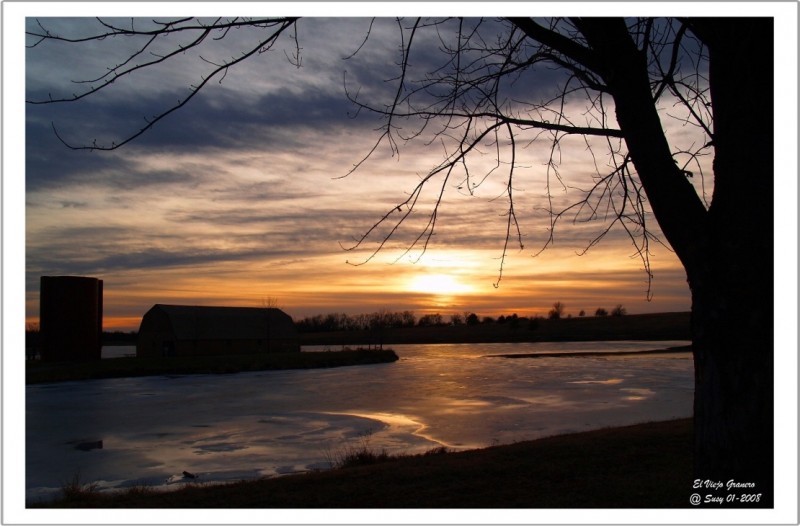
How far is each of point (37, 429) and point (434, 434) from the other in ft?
32.4

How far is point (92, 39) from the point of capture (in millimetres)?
5387

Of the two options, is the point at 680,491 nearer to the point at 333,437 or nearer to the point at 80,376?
the point at 333,437

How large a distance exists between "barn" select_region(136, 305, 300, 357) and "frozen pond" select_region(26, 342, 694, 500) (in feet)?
71.5

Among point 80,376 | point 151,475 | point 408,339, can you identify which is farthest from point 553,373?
point 408,339

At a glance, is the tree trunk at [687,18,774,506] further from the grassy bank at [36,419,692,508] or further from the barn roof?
the barn roof

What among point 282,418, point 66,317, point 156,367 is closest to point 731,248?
point 282,418

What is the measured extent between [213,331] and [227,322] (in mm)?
1984

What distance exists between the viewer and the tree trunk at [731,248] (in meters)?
4.32

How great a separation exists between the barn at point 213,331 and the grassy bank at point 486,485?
46458mm

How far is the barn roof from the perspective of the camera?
2101 inches

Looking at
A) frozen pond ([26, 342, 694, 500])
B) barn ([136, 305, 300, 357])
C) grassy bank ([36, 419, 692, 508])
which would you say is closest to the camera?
grassy bank ([36, 419, 692, 508])

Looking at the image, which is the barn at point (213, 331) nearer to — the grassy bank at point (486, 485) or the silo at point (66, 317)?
the silo at point (66, 317)

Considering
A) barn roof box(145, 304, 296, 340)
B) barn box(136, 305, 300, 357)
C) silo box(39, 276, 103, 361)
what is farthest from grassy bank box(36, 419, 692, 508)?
barn roof box(145, 304, 296, 340)

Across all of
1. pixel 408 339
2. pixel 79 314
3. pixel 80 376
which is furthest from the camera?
pixel 408 339
